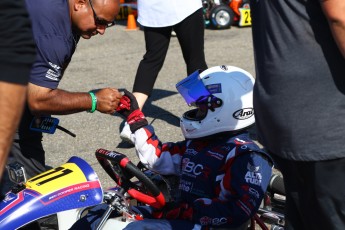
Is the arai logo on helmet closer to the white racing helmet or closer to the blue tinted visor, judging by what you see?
the white racing helmet

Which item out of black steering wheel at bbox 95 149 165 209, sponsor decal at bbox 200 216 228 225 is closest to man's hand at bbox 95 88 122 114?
black steering wheel at bbox 95 149 165 209

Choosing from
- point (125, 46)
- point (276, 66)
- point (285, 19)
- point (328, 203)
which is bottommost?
point (125, 46)

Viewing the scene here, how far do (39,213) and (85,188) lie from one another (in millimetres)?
238

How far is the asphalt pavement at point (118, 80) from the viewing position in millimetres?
5371

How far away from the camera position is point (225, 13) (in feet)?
31.2

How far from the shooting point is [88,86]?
7.18m

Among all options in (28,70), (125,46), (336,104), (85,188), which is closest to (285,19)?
(336,104)

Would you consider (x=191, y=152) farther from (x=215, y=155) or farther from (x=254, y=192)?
(x=254, y=192)

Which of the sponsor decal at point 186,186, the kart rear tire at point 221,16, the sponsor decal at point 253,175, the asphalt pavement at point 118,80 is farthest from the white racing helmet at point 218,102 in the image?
the kart rear tire at point 221,16

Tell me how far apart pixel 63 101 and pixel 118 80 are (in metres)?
3.86

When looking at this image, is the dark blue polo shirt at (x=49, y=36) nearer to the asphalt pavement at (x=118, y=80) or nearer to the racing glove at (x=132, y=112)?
the racing glove at (x=132, y=112)

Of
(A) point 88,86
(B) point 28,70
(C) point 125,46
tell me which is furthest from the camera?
(C) point 125,46

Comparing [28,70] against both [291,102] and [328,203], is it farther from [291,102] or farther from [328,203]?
[328,203]

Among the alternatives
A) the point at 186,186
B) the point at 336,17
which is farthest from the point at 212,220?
the point at 336,17
